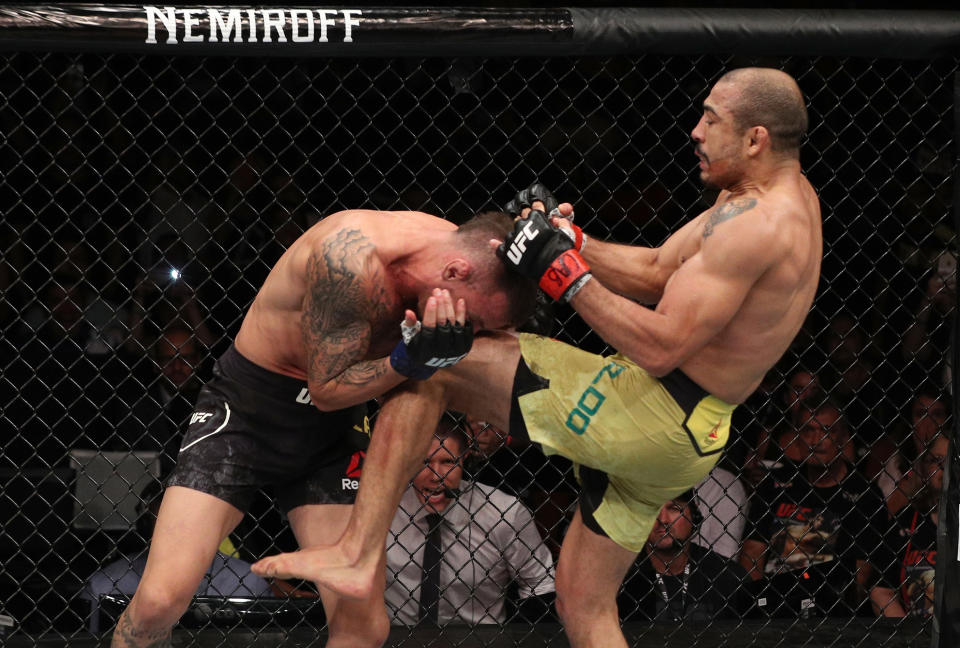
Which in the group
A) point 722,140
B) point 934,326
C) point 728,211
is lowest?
point 934,326

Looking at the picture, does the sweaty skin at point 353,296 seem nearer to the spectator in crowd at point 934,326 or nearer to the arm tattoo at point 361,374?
the arm tattoo at point 361,374

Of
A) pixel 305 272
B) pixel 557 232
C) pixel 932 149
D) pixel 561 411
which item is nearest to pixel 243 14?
pixel 305 272

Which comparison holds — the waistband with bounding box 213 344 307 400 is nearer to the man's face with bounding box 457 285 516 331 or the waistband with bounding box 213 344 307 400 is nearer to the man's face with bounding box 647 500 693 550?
the man's face with bounding box 457 285 516 331

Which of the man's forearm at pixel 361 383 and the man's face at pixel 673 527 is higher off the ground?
the man's forearm at pixel 361 383

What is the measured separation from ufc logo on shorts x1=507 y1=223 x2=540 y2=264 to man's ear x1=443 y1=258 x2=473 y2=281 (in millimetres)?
109

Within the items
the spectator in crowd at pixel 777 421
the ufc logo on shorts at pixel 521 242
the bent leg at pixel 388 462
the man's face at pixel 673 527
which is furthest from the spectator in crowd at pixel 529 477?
the ufc logo on shorts at pixel 521 242

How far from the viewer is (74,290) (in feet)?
11.2

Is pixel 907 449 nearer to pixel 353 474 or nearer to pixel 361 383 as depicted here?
pixel 353 474

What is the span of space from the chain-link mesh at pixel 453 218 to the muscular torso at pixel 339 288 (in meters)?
0.70

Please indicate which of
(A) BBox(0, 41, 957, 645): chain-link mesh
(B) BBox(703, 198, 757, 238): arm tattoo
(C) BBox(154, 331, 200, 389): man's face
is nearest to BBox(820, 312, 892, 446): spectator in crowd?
(A) BBox(0, 41, 957, 645): chain-link mesh

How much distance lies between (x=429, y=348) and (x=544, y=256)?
0.27 metres

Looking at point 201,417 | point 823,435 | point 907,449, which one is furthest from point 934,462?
point 201,417

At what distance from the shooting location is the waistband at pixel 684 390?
7.05ft

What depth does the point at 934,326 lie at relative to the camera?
373 centimetres
